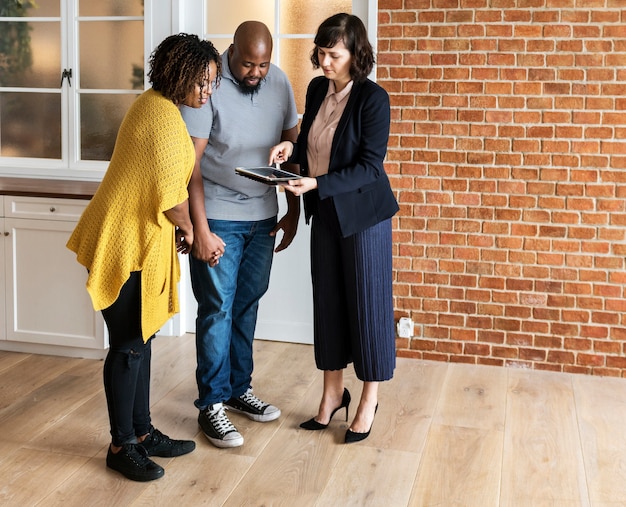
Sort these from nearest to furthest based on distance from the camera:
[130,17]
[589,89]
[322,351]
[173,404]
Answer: [322,351], [173,404], [589,89], [130,17]

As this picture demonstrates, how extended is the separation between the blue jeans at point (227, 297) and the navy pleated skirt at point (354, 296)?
0.23 meters

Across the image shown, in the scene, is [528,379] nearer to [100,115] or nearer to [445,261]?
[445,261]

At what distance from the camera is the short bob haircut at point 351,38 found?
285 cm

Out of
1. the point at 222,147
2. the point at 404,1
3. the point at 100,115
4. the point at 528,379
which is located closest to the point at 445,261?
the point at 528,379

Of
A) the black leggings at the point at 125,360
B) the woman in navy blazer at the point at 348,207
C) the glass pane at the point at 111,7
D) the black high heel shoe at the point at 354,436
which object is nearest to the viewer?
Result: the black leggings at the point at 125,360

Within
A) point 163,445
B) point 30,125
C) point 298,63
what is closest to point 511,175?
point 298,63

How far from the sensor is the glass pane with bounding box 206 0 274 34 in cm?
430

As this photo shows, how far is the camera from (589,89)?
388 cm

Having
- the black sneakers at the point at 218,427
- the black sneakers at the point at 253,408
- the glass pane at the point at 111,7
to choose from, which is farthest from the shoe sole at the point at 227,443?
the glass pane at the point at 111,7

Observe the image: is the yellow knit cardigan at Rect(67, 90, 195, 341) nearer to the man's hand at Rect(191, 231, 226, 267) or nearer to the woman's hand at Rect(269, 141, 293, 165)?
the man's hand at Rect(191, 231, 226, 267)

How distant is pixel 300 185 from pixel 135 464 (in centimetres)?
108

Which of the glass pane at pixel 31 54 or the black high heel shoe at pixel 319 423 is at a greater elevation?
the glass pane at pixel 31 54

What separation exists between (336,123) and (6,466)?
1.64m

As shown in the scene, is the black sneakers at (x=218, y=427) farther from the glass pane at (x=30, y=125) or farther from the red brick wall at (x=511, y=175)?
the glass pane at (x=30, y=125)
